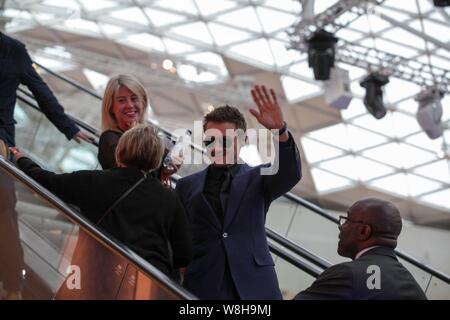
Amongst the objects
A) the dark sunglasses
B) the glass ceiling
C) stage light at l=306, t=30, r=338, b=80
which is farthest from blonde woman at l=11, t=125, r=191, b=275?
the glass ceiling

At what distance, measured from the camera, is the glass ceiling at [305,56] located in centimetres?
2575

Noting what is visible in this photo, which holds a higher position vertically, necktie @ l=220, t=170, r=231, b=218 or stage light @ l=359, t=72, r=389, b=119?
stage light @ l=359, t=72, r=389, b=119

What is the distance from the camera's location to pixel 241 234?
4.83m

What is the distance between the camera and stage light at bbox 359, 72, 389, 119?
64.5 feet

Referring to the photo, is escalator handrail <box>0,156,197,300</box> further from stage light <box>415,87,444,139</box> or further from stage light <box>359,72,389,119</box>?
stage light <box>415,87,444,139</box>

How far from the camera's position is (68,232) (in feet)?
14.2

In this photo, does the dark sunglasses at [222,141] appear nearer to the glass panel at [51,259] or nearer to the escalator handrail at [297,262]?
the glass panel at [51,259]

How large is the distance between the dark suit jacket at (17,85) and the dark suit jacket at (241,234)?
6.66 feet

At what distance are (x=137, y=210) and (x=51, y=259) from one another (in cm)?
57

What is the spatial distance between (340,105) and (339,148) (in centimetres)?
1213

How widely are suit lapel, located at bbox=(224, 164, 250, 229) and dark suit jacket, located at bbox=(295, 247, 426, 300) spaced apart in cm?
85

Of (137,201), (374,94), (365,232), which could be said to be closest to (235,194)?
(137,201)
